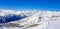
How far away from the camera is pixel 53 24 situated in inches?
138

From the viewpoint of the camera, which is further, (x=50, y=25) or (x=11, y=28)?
(x=11, y=28)

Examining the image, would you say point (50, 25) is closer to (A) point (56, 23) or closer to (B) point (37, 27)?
(A) point (56, 23)

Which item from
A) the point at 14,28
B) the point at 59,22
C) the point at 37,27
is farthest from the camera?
the point at 14,28

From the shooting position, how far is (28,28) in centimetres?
425

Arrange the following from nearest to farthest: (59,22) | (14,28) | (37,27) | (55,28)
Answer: (55,28) → (59,22) → (37,27) → (14,28)

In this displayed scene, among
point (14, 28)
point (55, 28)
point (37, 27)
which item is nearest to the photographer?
point (55, 28)

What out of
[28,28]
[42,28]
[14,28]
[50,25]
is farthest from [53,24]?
[14,28]

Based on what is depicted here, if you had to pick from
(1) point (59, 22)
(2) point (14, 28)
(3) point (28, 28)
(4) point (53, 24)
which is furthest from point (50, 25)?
(2) point (14, 28)

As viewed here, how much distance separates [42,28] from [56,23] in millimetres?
402

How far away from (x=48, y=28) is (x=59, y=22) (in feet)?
1.21

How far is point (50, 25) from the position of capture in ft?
11.5

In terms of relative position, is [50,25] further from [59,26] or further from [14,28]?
[14,28]

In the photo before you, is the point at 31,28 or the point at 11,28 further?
the point at 11,28

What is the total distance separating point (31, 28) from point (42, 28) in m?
0.52
